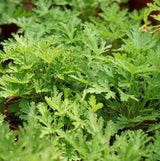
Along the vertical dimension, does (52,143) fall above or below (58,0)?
below

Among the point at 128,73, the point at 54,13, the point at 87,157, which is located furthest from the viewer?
the point at 54,13

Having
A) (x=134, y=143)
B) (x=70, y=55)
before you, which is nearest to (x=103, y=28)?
(x=70, y=55)

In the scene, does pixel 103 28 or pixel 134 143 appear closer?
pixel 134 143

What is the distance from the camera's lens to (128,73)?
1110mm

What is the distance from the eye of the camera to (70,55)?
124 cm

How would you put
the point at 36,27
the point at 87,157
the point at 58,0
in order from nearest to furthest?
the point at 87,157
the point at 36,27
the point at 58,0

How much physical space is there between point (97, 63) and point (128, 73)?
0.15 meters

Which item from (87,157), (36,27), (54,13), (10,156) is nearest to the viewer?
(10,156)

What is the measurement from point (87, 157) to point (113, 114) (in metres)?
0.37

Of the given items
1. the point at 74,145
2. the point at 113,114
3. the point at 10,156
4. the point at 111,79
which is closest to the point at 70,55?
the point at 111,79

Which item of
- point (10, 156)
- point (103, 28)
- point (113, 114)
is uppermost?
point (103, 28)

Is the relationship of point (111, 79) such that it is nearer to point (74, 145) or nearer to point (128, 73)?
point (128, 73)

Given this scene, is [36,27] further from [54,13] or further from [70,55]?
[70,55]

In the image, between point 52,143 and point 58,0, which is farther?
point 58,0
